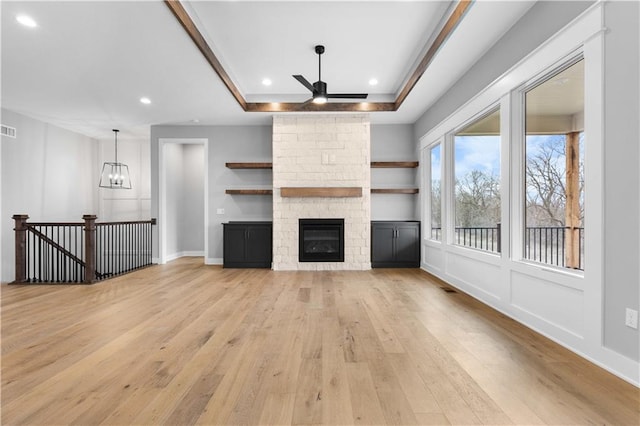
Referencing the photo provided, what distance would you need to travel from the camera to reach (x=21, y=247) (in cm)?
494

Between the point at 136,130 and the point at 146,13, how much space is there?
4.93m

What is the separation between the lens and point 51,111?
19.0ft

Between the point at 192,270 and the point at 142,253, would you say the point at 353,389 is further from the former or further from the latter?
the point at 142,253

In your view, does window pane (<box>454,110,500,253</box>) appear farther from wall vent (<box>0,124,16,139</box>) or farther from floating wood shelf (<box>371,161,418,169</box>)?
wall vent (<box>0,124,16,139</box>)

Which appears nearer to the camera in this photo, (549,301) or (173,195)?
(549,301)

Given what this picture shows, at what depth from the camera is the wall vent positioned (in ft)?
18.3

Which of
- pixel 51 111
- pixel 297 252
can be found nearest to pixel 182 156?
pixel 51 111

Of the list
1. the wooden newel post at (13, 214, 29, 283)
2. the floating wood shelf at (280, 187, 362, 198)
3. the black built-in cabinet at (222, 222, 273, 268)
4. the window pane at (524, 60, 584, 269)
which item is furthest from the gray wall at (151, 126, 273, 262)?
the window pane at (524, 60, 584, 269)

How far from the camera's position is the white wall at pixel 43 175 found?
5.71 m

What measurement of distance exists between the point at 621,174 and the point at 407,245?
4.21m

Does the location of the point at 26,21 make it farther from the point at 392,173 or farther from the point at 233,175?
the point at 392,173

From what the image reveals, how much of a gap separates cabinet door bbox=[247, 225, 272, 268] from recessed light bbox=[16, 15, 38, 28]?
155 inches

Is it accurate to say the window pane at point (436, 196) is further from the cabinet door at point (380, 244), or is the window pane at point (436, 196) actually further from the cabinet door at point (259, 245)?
the cabinet door at point (259, 245)

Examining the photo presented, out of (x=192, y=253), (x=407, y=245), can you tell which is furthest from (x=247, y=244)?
(x=407, y=245)
